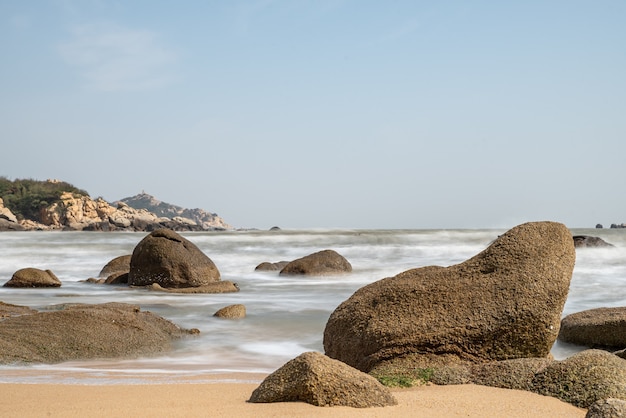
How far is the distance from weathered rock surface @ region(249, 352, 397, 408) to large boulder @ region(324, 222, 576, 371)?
1.63 m

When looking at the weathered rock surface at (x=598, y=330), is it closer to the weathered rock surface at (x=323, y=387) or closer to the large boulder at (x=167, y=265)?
the weathered rock surface at (x=323, y=387)

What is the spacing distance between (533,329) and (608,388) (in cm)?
121

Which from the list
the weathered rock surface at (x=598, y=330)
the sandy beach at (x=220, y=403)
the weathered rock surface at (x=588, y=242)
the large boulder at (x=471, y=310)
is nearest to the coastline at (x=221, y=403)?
the sandy beach at (x=220, y=403)

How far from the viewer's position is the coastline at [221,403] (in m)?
3.87

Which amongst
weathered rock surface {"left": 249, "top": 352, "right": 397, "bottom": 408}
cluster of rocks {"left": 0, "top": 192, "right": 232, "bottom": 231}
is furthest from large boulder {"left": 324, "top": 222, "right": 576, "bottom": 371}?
cluster of rocks {"left": 0, "top": 192, "right": 232, "bottom": 231}

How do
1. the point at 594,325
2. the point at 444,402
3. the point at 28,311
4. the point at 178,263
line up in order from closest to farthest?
the point at 444,402, the point at 594,325, the point at 28,311, the point at 178,263

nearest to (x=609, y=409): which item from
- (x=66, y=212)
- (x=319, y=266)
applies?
(x=319, y=266)

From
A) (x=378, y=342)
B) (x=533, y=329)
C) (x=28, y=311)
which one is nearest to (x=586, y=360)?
(x=533, y=329)

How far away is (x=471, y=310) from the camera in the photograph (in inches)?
→ 231

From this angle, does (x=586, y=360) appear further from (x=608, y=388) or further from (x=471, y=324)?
(x=471, y=324)

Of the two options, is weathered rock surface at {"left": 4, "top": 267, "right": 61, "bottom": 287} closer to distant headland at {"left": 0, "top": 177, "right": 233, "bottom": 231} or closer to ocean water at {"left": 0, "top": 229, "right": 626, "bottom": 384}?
ocean water at {"left": 0, "top": 229, "right": 626, "bottom": 384}

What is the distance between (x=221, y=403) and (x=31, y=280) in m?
12.2

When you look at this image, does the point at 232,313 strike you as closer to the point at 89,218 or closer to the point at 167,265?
the point at 167,265

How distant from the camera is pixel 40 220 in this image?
59.9m
